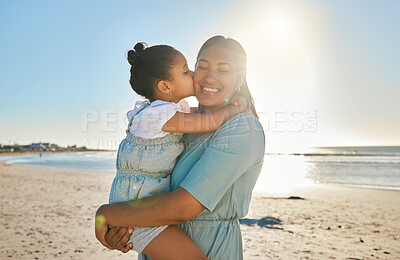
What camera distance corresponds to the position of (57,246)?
641 centimetres

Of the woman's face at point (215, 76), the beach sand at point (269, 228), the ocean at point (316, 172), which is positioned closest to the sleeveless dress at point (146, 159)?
the woman's face at point (215, 76)

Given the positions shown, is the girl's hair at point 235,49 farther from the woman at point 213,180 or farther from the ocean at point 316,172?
the ocean at point 316,172

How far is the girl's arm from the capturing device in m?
1.75

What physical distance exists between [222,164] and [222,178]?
2.6 inches

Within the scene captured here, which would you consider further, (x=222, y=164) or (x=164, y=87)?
(x=164, y=87)

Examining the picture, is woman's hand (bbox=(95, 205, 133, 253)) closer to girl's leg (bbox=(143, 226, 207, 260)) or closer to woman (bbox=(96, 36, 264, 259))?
woman (bbox=(96, 36, 264, 259))

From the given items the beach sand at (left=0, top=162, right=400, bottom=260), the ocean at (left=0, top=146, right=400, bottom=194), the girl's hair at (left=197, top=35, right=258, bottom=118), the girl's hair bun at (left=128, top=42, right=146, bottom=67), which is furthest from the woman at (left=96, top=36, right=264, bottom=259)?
the ocean at (left=0, top=146, right=400, bottom=194)

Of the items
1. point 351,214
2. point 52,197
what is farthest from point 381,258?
point 52,197

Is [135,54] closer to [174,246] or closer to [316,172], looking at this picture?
[174,246]

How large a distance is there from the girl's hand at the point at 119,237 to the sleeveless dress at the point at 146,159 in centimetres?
3

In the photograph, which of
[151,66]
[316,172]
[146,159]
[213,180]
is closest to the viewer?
[213,180]

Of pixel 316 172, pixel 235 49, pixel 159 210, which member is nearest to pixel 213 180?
pixel 159 210

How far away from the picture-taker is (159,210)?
4.83 feet

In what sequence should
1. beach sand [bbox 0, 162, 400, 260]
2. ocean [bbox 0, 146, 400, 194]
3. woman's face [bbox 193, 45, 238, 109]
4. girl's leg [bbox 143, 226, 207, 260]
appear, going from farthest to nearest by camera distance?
ocean [bbox 0, 146, 400, 194], beach sand [bbox 0, 162, 400, 260], woman's face [bbox 193, 45, 238, 109], girl's leg [bbox 143, 226, 207, 260]
